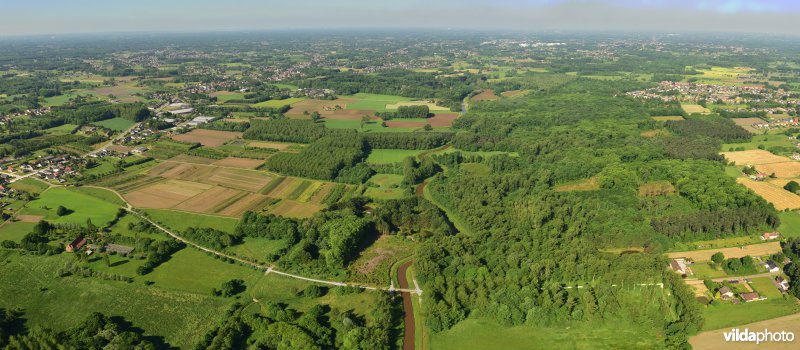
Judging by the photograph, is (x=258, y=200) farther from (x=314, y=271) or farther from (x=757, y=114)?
(x=757, y=114)

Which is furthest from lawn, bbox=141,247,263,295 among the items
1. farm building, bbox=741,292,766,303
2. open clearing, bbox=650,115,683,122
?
open clearing, bbox=650,115,683,122

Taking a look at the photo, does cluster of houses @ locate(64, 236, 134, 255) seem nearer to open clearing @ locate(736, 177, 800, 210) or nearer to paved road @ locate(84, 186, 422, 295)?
paved road @ locate(84, 186, 422, 295)

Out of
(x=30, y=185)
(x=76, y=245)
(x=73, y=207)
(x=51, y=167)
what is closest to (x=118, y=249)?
(x=76, y=245)

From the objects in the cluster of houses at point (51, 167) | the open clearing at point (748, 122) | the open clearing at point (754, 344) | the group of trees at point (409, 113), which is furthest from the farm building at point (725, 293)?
the cluster of houses at point (51, 167)

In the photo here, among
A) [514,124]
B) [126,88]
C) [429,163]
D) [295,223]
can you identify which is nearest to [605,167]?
[429,163]

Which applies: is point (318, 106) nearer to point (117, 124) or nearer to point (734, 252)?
point (117, 124)

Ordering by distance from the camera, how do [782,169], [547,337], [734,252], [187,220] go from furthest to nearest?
[782,169] < [187,220] < [734,252] < [547,337]

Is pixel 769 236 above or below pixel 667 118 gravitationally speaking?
below
